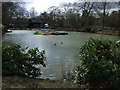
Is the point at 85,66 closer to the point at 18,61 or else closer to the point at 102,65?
the point at 102,65

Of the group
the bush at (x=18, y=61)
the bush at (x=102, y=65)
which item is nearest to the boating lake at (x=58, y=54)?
the bush at (x=18, y=61)

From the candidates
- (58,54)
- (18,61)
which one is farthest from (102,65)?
(58,54)

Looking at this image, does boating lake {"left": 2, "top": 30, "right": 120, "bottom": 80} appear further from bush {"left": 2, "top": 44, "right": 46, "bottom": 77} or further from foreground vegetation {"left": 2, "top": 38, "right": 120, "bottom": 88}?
foreground vegetation {"left": 2, "top": 38, "right": 120, "bottom": 88}

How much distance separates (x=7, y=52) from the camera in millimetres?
3186

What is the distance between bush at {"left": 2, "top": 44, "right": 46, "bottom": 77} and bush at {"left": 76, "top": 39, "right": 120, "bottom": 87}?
1.21m

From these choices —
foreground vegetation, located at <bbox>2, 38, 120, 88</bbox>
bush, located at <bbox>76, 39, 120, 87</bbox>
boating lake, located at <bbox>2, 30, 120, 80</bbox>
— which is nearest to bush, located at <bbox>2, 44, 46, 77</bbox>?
foreground vegetation, located at <bbox>2, 38, 120, 88</bbox>

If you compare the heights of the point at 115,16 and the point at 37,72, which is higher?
the point at 115,16

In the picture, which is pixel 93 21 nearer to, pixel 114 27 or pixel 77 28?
pixel 77 28

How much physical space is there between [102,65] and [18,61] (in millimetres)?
1776

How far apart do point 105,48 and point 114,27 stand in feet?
78.9

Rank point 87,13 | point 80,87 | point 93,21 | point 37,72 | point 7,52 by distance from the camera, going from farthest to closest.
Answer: point 87,13 → point 93,21 → point 37,72 → point 7,52 → point 80,87

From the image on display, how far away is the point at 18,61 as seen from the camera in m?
3.24

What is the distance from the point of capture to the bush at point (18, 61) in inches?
124

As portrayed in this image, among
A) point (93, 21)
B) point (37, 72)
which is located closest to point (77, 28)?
point (93, 21)
